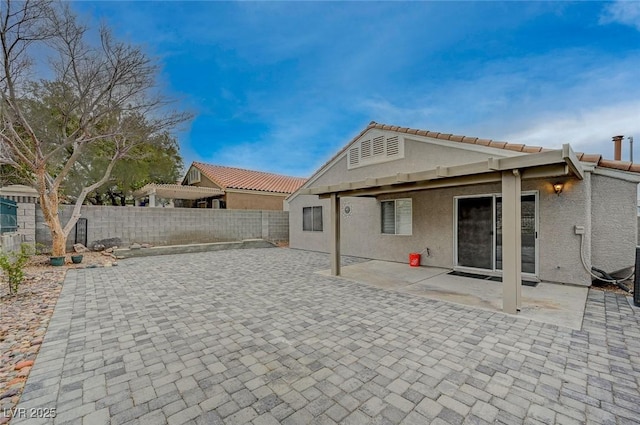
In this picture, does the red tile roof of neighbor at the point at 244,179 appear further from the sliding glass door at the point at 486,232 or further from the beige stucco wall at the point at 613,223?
the beige stucco wall at the point at 613,223

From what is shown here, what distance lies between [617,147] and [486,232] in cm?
A: 388

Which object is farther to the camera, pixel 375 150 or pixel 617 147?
pixel 375 150

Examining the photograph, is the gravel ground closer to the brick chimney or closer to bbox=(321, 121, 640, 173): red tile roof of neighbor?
bbox=(321, 121, 640, 173): red tile roof of neighbor

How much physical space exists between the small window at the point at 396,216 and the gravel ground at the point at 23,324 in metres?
8.92

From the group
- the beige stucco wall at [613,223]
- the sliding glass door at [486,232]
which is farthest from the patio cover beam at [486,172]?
the sliding glass door at [486,232]

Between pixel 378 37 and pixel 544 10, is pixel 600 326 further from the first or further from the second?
pixel 378 37

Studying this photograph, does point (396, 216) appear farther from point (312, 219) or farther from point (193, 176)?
point (193, 176)

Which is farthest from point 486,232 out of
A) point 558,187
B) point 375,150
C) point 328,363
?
point 328,363

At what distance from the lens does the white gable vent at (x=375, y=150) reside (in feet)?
31.1

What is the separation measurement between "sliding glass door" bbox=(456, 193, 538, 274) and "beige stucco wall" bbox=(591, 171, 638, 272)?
3.72ft

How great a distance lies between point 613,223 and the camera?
614cm

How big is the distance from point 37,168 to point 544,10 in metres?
15.7

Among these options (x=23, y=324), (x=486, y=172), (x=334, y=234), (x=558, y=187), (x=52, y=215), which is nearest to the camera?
(x=23, y=324)

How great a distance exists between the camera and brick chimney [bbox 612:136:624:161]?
7.07 m
